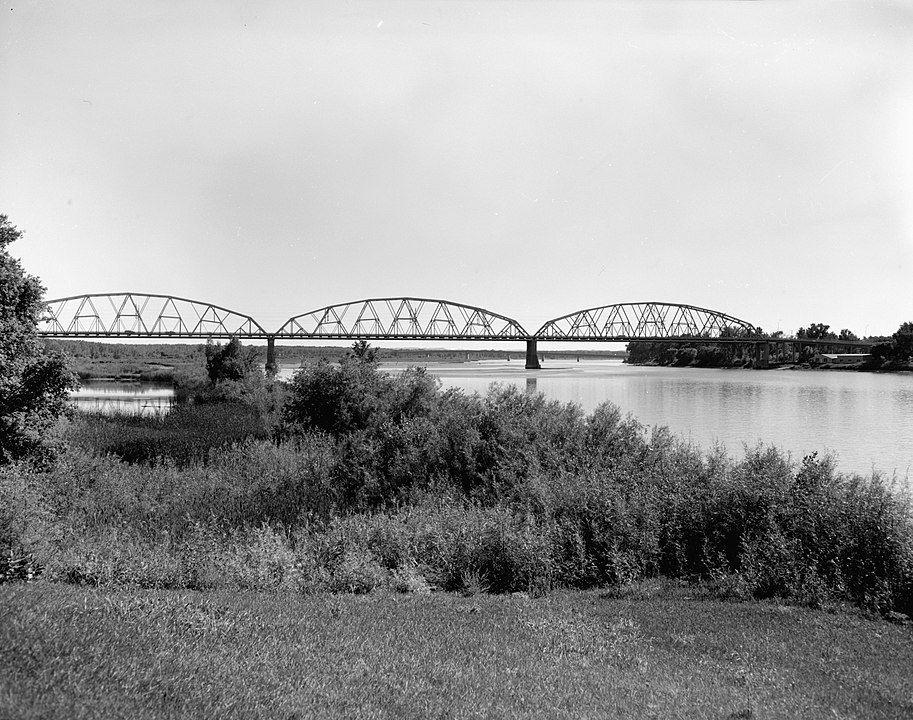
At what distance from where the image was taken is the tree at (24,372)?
50.1ft

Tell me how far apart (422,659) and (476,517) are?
26.3 ft

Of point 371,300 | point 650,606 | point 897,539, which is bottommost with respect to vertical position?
point 650,606

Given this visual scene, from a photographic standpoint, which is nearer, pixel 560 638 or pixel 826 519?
pixel 560 638

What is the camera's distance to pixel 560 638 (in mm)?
8828

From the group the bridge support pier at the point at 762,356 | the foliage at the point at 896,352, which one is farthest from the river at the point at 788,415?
the bridge support pier at the point at 762,356

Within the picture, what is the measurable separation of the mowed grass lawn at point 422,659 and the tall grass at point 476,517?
4.64 feet

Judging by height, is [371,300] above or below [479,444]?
above

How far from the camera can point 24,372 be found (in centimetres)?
1585

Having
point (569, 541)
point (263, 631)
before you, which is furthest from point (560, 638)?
point (569, 541)

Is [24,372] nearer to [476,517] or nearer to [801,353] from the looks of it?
[476,517]

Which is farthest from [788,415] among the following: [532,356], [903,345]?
[532,356]

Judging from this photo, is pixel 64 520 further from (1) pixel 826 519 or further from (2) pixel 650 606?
(1) pixel 826 519

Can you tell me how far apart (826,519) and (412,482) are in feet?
35.0

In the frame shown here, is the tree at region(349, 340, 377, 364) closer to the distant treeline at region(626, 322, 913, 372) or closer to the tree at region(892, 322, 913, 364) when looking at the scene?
the distant treeline at region(626, 322, 913, 372)
